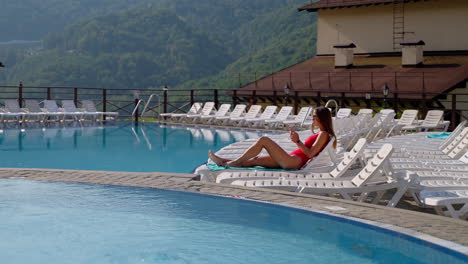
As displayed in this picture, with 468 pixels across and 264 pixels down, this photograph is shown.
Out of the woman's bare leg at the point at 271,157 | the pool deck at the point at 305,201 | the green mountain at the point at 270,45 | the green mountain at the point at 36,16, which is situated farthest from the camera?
the green mountain at the point at 36,16

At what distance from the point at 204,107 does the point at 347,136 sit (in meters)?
8.90

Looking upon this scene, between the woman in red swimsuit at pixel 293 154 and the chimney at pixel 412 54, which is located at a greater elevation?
the chimney at pixel 412 54

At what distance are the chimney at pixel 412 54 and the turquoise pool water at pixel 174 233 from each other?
57.2 feet

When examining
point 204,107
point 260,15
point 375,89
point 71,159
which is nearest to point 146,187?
point 71,159

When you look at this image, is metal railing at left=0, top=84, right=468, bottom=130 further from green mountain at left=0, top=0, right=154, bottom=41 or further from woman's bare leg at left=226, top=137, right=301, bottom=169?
green mountain at left=0, top=0, right=154, bottom=41

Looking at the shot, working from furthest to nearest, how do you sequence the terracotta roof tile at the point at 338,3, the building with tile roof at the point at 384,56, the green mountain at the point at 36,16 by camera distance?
the green mountain at the point at 36,16 < the terracotta roof tile at the point at 338,3 < the building with tile roof at the point at 384,56

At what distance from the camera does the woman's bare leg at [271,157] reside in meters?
6.64

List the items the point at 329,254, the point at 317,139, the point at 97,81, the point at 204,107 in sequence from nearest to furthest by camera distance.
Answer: the point at 329,254 → the point at 317,139 → the point at 204,107 → the point at 97,81

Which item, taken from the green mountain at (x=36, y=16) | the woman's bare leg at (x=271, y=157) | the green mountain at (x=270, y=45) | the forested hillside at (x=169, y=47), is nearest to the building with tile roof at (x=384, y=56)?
the green mountain at (x=270, y=45)

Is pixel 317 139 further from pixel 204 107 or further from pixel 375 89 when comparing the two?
pixel 375 89

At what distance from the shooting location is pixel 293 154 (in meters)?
6.82

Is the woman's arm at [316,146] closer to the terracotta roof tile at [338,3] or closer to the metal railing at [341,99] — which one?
the metal railing at [341,99]

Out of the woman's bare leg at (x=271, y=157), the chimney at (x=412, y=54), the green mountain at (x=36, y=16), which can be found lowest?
the woman's bare leg at (x=271, y=157)

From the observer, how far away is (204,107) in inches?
740
